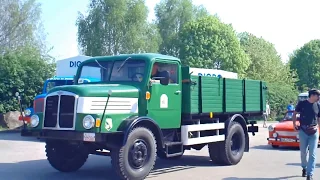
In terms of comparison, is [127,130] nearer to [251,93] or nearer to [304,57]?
[251,93]

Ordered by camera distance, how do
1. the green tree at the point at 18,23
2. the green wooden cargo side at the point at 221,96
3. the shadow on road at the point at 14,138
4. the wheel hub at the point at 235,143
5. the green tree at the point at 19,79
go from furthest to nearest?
the green tree at the point at 18,23, the green tree at the point at 19,79, the shadow on road at the point at 14,138, the wheel hub at the point at 235,143, the green wooden cargo side at the point at 221,96

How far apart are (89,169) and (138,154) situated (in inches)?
101

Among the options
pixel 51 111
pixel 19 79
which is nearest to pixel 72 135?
pixel 51 111

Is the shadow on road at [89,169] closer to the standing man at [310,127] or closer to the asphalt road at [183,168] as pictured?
the asphalt road at [183,168]

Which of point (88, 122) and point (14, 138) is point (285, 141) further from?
point (14, 138)

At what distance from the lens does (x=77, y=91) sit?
877cm

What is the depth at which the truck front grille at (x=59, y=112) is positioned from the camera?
8.84m

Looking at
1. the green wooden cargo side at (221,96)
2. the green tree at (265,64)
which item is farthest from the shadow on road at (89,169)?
the green tree at (265,64)

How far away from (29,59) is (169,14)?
108ft

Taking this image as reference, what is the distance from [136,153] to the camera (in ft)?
29.1

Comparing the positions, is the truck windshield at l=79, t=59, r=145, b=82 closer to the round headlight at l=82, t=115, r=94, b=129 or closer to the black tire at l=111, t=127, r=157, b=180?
the black tire at l=111, t=127, r=157, b=180

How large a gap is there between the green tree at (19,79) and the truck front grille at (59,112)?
57.1 ft

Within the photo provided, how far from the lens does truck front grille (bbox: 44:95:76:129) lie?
29.0ft

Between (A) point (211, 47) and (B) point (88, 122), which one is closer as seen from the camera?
(B) point (88, 122)
